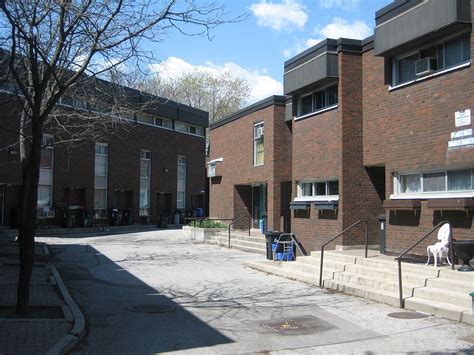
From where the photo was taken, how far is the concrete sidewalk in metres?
6.83

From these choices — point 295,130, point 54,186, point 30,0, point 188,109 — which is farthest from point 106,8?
point 188,109

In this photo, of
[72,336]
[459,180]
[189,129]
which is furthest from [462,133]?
[189,129]

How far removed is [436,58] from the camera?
12836 mm

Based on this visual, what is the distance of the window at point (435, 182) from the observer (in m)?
11.9

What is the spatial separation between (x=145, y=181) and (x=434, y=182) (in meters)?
29.5

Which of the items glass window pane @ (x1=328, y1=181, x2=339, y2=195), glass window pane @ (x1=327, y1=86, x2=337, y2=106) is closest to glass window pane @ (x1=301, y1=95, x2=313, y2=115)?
glass window pane @ (x1=327, y1=86, x2=337, y2=106)

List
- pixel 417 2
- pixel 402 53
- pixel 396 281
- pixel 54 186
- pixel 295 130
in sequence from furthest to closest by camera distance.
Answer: pixel 54 186 < pixel 295 130 < pixel 402 53 < pixel 417 2 < pixel 396 281

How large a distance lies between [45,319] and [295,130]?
12219mm

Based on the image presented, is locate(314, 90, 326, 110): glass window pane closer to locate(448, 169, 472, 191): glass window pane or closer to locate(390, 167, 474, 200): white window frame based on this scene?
locate(390, 167, 474, 200): white window frame

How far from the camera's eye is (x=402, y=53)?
14.0 metres

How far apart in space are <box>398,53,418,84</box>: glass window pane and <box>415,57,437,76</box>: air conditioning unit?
1.46 ft

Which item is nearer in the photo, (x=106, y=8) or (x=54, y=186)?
(x=106, y=8)

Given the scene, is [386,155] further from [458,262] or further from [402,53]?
Answer: [458,262]

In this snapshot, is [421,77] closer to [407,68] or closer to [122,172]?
[407,68]
